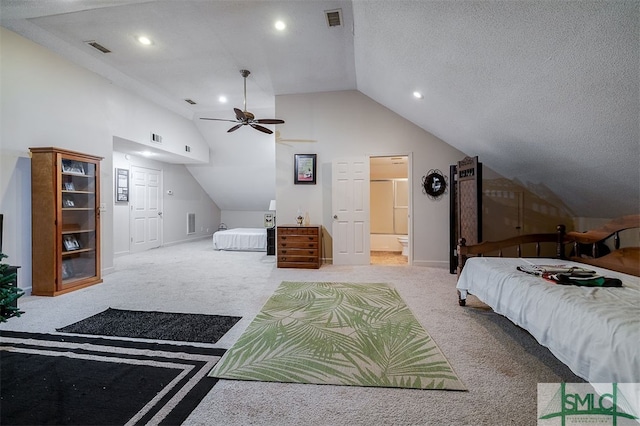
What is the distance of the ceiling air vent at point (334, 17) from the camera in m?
3.08

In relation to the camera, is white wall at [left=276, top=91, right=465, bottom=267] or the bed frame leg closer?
the bed frame leg

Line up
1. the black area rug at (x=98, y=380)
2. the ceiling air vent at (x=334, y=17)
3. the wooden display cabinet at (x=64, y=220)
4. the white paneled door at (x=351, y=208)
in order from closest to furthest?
the black area rug at (x=98, y=380) < the ceiling air vent at (x=334, y=17) < the wooden display cabinet at (x=64, y=220) < the white paneled door at (x=351, y=208)

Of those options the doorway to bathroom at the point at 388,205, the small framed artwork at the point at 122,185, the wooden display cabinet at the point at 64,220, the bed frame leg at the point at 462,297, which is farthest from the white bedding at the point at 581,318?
the small framed artwork at the point at 122,185

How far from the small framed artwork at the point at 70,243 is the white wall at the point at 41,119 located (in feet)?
1.14

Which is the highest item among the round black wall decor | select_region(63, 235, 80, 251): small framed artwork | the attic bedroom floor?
the round black wall decor

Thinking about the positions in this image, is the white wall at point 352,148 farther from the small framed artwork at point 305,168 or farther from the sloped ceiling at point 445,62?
the sloped ceiling at point 445,62

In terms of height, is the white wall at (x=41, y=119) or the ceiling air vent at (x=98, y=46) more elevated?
the ceiling air vent at (x=98, y=46)

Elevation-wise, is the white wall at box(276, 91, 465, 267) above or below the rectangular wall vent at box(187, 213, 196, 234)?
above

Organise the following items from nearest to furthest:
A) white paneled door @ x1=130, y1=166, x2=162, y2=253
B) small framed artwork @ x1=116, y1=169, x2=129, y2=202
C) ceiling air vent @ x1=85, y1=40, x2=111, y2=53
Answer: ceiling air vent @ x1=85, y1=40, x2=111, y2=53 → small framed artwork @ x1=116, y1=169, x2=129, y2=202 → white paneled door @ x1=130, y1=166, x2=162, y2=253

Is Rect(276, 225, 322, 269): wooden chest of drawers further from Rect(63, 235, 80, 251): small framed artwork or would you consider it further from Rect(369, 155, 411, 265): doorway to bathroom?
Rect(63, 235, 80, 251): small framed artwork

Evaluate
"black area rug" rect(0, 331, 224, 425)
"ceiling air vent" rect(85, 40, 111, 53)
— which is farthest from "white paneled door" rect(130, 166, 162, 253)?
"black area rug" rect(0, 331, 224, 425)

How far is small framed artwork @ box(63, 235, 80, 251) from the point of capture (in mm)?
3793

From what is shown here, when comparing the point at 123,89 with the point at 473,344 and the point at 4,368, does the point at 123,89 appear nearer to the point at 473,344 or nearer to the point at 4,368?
the point at 4,368

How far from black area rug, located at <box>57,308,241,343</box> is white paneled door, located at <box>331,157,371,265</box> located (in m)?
2.92
